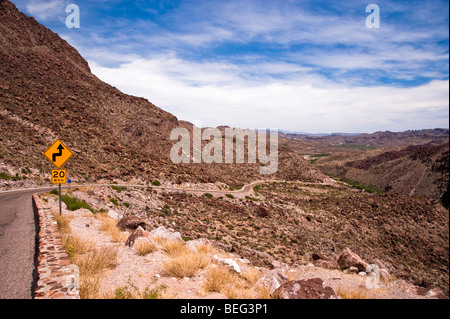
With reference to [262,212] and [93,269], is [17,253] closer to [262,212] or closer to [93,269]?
[93,269]

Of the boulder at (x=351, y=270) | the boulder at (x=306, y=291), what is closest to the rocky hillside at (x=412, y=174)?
the boulder at (x=351, y=270)

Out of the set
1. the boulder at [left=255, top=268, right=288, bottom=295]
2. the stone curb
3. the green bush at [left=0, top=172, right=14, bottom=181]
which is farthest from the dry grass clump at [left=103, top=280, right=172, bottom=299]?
the green bush at [left=0, top=172, right=14, bottom=181]

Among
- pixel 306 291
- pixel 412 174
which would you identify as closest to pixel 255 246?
pixel 306 291

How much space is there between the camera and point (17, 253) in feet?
23.3

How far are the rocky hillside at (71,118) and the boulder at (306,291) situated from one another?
31224 millimetres

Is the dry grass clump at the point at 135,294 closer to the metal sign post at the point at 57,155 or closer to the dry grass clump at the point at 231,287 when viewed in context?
the dry grass clump at the point at 231,287

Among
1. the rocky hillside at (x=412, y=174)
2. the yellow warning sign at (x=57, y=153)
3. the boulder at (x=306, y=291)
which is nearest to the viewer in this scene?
the boulder at (x=306, y=291)

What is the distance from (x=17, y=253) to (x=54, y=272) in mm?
2849

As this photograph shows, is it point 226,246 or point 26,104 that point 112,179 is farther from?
point 226,246

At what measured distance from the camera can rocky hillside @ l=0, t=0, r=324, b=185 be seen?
32.4 meters

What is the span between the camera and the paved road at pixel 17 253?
5184 millimetres

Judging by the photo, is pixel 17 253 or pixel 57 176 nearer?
pixel 17 253

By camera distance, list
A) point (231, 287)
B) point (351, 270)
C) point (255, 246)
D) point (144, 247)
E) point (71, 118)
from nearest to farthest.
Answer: point (231, 287) < point (144, 247) < point (351, 270) < point (255, 246) < point (71, 118)
